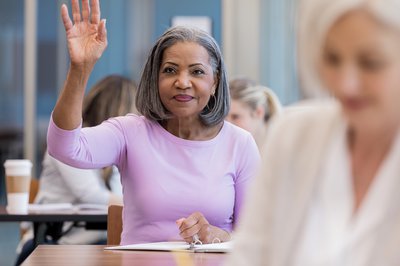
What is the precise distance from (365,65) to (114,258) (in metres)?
1.37

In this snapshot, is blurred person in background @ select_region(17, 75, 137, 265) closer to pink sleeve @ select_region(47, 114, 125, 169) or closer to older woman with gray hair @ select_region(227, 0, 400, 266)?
pink sleeve @ select_region(47, 114, 125, 169)

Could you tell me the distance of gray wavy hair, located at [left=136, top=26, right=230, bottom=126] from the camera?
2.85m

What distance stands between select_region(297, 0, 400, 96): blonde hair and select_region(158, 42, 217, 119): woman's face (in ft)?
5.18

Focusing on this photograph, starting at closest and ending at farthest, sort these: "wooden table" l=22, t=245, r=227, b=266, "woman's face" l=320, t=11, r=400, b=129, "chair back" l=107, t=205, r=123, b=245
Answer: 1. "woman's face" l=320, t=11, r=400, b=129
2. "wooden table" l=22, t=245, r=227, b=266
3. "chair back" l=107, t=205, r=123, b=245

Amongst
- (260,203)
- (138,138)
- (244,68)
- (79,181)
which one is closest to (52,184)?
(79,181)

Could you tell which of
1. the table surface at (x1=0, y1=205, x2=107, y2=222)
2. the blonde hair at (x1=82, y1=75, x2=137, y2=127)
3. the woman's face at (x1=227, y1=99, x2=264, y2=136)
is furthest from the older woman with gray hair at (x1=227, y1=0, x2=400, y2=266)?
the woman's face at (x1=227, y1=99, x2=264, y2=136)

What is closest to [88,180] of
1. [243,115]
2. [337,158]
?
[243,115]

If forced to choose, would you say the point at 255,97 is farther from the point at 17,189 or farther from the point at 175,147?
the point at 175,147

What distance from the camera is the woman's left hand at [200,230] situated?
2572 mm

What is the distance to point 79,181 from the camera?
14.6 ft

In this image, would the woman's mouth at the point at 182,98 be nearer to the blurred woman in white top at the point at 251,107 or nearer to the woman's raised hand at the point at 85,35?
the woman's raised hand at the point at 85,35

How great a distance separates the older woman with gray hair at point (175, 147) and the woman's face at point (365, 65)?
1547 mm

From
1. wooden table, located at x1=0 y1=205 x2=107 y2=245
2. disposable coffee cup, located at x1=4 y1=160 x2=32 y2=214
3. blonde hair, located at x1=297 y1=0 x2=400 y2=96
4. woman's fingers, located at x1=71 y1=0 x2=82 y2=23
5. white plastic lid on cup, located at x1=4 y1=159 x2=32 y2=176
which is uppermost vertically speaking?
blonde hair, located at x1=297 y1=0 x2=400 y2=96

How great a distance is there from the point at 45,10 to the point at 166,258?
4.97 metres
